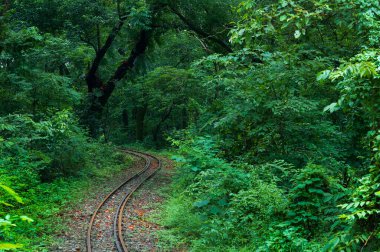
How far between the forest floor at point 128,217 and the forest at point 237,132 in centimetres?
13

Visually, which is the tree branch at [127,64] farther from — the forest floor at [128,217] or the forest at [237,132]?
the forest floor at [128,217]

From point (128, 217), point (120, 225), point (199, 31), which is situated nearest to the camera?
point (120, 225)

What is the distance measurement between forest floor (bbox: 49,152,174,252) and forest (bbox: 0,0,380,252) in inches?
5.0

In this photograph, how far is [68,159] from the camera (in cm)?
1702

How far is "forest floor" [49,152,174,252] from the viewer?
372 inches

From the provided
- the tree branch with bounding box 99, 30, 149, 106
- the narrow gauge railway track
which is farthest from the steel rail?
the tree branch with bounding box 99, 30, 149, 106

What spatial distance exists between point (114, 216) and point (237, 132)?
507 cm

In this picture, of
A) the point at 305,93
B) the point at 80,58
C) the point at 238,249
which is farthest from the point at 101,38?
the point at 238,249

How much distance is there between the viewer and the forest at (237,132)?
261 inches

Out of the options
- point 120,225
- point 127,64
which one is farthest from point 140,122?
point 120,225

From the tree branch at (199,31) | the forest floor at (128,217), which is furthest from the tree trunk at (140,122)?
the tree branch at (199,31)

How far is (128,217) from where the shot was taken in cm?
1188

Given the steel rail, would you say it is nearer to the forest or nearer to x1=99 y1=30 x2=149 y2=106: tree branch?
the forest

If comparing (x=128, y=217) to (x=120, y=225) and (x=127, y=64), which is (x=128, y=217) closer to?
(x=120, y=225)
